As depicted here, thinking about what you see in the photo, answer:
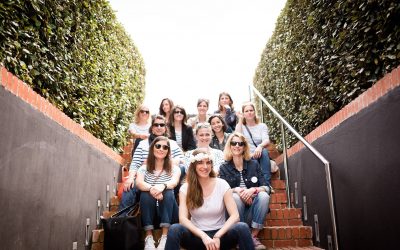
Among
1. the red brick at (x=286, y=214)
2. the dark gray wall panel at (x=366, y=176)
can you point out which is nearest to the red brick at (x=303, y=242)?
the dark gray wall panel at (x=366, y=176)

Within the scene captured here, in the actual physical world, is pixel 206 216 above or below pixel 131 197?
below

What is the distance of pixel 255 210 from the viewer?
3988mm

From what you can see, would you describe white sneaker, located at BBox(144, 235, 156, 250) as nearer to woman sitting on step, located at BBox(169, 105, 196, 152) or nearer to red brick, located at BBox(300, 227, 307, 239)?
red brick, located at BBox(300, 227, 307, 239)

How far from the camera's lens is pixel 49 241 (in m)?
3.01

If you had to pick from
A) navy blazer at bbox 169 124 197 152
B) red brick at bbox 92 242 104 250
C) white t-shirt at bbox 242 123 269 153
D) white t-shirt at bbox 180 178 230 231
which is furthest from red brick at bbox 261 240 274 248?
navy blazer at bbox 169 124 197 152

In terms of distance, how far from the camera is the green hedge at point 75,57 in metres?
2.91

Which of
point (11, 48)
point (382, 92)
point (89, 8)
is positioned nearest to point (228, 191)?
point (382, 92)

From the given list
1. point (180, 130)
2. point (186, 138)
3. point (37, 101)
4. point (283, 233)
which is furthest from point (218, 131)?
point (37, 101)

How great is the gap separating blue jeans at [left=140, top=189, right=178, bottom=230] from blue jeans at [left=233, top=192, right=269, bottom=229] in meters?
0.73

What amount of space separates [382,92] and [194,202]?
1.91 m

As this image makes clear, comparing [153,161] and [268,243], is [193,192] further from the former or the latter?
[268,243]

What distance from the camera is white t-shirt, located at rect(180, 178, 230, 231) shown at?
136 inches

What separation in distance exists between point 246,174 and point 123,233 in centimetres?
158

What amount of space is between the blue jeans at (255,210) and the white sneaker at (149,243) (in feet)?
3.31
